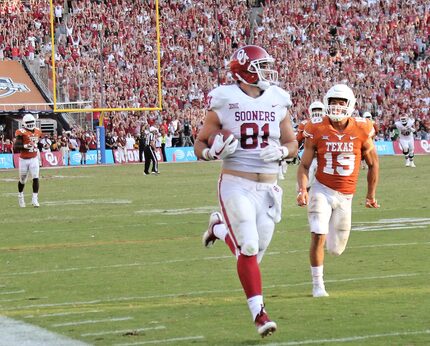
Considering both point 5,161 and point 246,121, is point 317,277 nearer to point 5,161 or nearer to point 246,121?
point 246,121

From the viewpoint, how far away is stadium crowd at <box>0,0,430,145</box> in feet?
131

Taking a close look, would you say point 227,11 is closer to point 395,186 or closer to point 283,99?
point 395,186

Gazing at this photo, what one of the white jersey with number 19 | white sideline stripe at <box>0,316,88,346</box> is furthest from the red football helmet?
white sideline stripe at <box>0,316,88,346</box>

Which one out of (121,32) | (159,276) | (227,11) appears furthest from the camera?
(227,11)

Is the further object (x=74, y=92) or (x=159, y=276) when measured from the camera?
(x=74, y=92)

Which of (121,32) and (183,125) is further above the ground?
(121,32)

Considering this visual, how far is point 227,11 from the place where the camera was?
47.7 m

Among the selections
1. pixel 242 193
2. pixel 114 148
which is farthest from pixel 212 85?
pixel 242 193

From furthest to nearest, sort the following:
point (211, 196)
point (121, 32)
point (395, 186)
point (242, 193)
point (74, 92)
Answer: point (121, 32), point (74, 92), point (395, 186), point (211, 196), point (242, 193)

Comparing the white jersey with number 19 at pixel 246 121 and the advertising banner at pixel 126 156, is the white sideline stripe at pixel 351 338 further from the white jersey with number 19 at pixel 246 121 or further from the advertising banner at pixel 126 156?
the advertising banner at pixel 126 156

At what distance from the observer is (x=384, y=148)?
44.5m

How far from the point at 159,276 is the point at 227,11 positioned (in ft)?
125

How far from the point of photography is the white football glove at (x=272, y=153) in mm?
7438

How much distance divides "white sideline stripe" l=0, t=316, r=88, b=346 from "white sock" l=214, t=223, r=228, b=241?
1.43m
